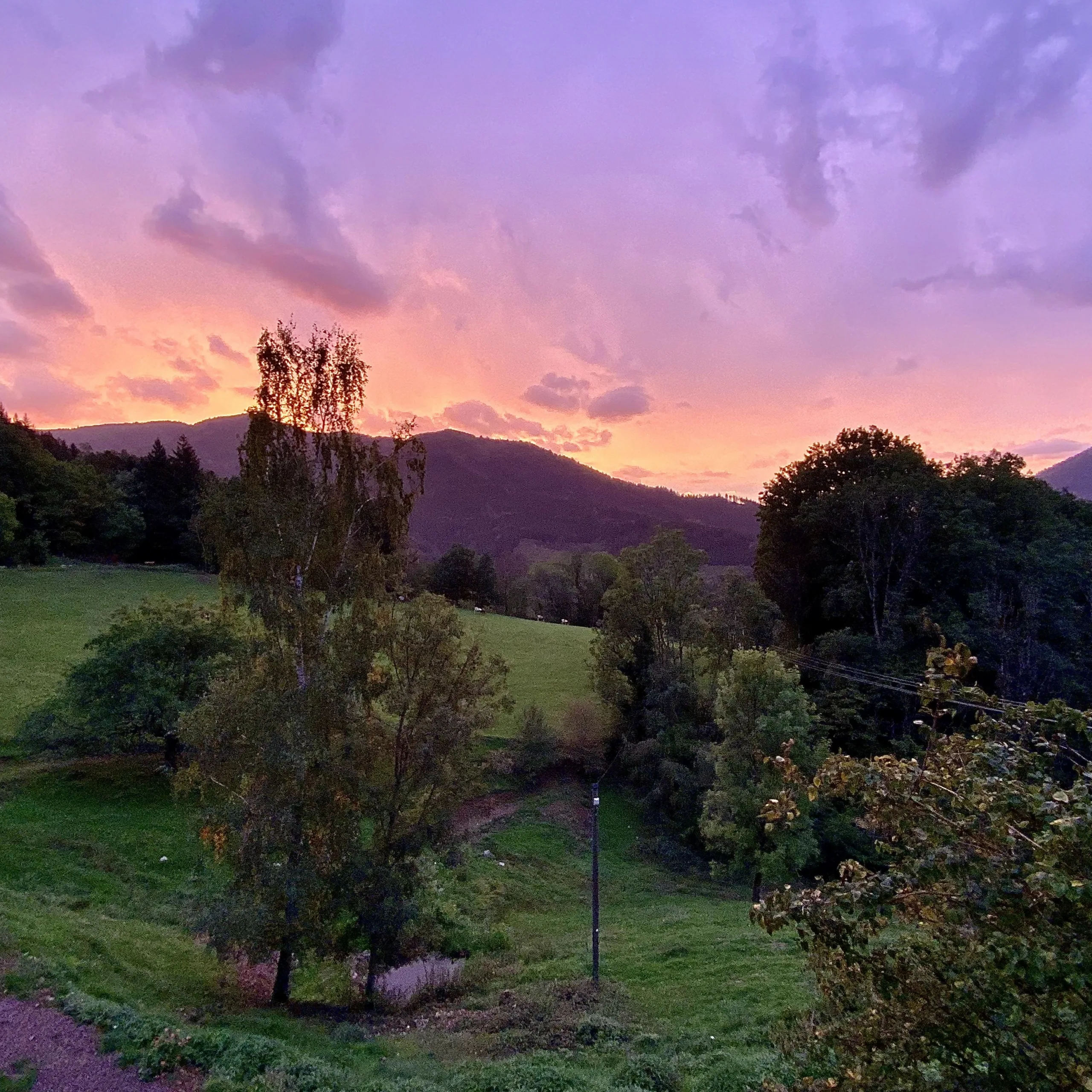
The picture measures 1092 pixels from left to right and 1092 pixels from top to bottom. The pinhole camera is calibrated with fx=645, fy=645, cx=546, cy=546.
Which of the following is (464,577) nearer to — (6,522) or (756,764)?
(6,522)

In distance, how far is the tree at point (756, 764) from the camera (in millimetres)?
23172

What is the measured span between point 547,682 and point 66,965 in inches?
1307

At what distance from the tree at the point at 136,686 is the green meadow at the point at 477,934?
1553 millimetres

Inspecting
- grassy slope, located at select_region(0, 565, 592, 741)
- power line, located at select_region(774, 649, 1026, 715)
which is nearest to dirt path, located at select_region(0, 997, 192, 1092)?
grassy slope, located at select_region(0, 565, 592, 741)

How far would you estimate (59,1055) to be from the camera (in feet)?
30.9

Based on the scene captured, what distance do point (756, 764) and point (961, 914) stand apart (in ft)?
71.9

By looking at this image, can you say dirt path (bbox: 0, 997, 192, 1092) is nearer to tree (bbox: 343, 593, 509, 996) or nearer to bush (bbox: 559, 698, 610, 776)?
tree (bbox: 343, 593, 509, 996)

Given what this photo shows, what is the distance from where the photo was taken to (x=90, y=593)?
153ft

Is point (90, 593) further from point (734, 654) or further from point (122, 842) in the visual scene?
point (734, 654)

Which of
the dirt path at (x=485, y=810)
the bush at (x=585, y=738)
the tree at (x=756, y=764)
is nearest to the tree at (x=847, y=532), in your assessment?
the tree at (x=756, y=764)

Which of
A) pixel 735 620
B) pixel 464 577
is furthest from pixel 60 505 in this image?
Answer: pixel 735 620

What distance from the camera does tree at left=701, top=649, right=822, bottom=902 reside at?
23.2m

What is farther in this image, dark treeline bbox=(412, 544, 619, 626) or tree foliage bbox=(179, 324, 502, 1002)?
dark treeline bbox=(412, 544, 619, 626)

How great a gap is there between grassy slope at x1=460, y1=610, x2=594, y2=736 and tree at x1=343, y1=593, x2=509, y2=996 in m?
19.9
